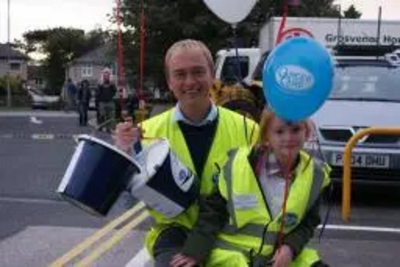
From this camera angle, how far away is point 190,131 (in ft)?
14.0

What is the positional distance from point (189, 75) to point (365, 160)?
282 inches

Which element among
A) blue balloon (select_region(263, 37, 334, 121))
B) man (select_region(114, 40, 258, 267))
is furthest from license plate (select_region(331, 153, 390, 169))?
blue balloon (select_region(263, 37, 334, 121))

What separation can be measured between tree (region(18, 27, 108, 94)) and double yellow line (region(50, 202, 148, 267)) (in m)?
93.9

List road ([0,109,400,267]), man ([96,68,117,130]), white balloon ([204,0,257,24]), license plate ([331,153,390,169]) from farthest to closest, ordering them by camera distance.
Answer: man ([96,68,117,130]) < license plate ([331,153,390,169]) < road ([0,109,400,267]) < white balloon ([204,0,257,24])

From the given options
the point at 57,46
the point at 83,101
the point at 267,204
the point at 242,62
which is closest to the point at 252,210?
the point at 267,204

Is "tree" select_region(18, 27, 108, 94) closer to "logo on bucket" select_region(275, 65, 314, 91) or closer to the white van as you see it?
the white van

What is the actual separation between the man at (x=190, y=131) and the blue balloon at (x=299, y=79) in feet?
1.44

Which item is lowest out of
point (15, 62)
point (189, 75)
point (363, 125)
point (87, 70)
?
point (87, 70)

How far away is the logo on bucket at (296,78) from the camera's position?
3.77 metres

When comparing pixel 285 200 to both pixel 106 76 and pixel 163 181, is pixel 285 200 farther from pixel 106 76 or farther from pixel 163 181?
pixel 106 76

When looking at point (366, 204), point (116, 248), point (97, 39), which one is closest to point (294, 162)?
point (116, 248)

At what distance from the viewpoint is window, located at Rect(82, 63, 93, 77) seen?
12220 centimetres

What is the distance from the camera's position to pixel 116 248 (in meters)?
8.69

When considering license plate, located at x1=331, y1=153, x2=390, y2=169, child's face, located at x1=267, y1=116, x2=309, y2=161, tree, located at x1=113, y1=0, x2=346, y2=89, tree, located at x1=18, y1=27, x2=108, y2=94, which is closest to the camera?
child's face, located at x1=267, y1=116, x2=309, y2=161
